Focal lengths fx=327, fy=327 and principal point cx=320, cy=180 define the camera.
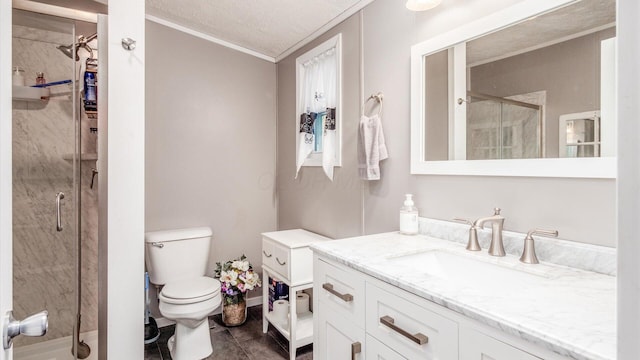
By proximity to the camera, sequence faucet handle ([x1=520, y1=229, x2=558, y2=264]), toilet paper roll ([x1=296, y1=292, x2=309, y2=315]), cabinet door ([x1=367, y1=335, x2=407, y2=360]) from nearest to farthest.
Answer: cabinet door ([x1=367, y1=335, x2=407, y2=360]) < faucet handle ([x1=520, y1=229, x2=558, y2=264]) < toilet paper roll ([x1=296, y1=292, x2=309, y2=315])

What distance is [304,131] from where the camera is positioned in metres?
2.60

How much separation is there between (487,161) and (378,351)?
34.9 inches

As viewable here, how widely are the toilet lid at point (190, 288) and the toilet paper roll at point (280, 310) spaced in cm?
48

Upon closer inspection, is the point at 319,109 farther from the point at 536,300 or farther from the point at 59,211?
the point at 536,300

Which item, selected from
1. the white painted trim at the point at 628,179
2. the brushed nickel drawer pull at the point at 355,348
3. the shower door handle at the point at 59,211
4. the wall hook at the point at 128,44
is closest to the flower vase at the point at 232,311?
the shower door handle at the point at 59,211

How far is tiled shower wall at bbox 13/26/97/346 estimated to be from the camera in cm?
139

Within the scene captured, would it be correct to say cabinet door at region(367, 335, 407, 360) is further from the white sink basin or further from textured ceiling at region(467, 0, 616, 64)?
textured ceiling at region(467, 0, 616, 64)

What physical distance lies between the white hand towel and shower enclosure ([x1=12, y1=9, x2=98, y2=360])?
5.19 feet

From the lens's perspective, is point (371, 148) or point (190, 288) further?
point (190, 288)

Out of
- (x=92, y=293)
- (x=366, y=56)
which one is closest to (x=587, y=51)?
(x=366, y=56)

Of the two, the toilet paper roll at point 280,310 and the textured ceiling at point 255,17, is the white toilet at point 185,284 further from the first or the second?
the textured ceiling at point 255,17

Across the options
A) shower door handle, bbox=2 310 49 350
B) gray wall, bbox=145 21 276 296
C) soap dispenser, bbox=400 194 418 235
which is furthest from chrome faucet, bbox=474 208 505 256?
gray wall, bbox=145 21 276 296

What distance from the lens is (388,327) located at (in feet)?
3.46
